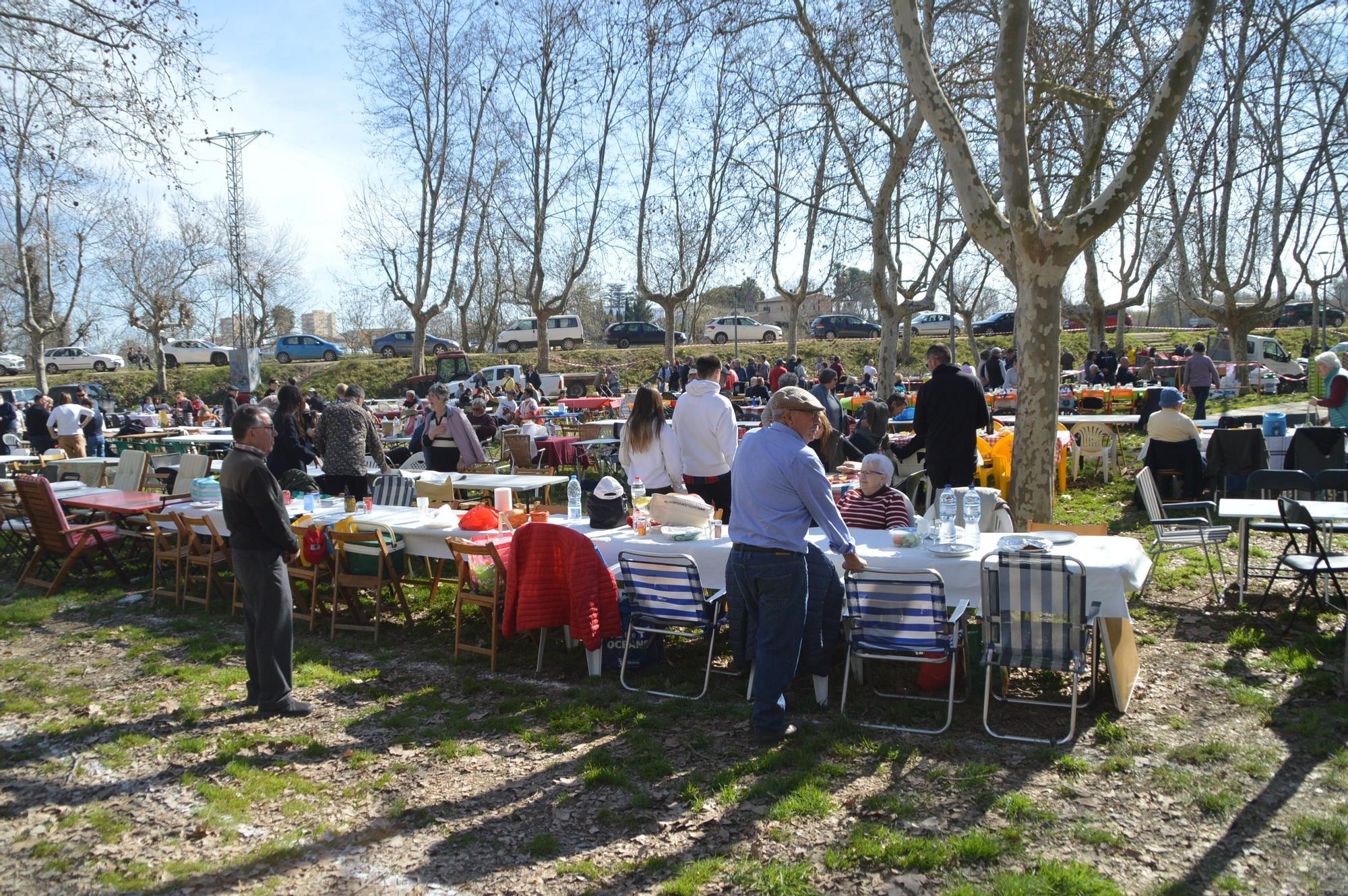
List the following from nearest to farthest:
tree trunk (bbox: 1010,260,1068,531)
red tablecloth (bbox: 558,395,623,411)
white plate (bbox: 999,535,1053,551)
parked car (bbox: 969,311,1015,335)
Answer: white plate (bbox: 999,535,1053,551)
tree trunk (bbox: 1010,260,1068,531)
red tablecloth (bbox: 558,395,623,411)
parked car (bbox: 969,311,1015,335)

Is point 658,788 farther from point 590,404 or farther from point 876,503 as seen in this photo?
point 590,404

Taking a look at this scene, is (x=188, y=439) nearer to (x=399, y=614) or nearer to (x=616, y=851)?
(x=399, y=614)

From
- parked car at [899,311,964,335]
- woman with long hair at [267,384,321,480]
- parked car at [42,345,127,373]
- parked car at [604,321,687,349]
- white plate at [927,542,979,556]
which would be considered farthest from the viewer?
parked car at [899,311,964,335]

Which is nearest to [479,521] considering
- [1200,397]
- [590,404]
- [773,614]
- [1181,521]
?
[773,614]

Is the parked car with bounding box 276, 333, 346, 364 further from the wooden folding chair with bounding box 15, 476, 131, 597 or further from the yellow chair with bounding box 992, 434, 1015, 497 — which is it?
the yellow chair with bounding box 992, 434, 1015, 497

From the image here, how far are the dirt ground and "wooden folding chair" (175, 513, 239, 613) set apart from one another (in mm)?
1545

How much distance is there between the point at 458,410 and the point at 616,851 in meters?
6.67

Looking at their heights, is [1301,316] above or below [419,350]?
above

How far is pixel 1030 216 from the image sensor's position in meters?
6.38

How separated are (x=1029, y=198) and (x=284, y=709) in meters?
5.66

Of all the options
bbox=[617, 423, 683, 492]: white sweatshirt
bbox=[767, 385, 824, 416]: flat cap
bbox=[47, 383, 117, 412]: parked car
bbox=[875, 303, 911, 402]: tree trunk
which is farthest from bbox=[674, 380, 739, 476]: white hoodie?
bbox=[47, 383, 117, 412]: parked car

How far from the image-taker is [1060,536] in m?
4.85

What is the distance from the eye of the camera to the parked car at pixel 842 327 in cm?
4022

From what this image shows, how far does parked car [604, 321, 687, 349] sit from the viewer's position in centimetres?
3897
